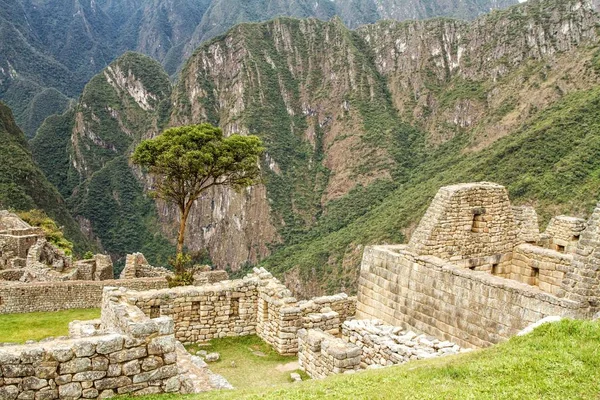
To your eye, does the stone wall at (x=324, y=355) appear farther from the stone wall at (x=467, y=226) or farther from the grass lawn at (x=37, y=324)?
the grass lawn at (x=37, y=324)

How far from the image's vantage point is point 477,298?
739 cm

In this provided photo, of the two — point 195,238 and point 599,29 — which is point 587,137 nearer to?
point 599,29

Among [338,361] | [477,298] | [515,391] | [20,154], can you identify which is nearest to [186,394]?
[338,361]

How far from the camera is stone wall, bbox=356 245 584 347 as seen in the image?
265 inches

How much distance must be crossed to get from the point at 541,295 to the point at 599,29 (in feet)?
524

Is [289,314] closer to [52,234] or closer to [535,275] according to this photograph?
[535,275]

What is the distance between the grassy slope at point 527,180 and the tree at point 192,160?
50.3 m

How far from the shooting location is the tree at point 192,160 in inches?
832

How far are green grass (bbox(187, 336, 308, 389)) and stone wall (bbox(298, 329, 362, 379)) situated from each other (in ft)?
0.94

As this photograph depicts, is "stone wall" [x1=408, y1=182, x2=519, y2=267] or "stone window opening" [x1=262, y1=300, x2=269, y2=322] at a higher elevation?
"stone wall" [x1=408, y1=182, x2=519, y2=267]

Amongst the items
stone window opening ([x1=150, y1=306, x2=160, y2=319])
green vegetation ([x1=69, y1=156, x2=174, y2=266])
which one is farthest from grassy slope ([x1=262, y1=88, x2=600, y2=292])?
stone window opening ([x1=150, y1=306, x2=160, y2=319])

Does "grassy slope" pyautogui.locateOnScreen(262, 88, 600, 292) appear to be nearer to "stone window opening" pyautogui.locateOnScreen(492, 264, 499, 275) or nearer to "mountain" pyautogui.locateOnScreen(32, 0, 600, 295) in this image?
"mountain" pyautogui.locateOnScreen(32, 0, 600, 295)

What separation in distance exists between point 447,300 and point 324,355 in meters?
1.99

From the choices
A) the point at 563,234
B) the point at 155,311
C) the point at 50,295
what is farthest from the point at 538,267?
the point at 50,295
